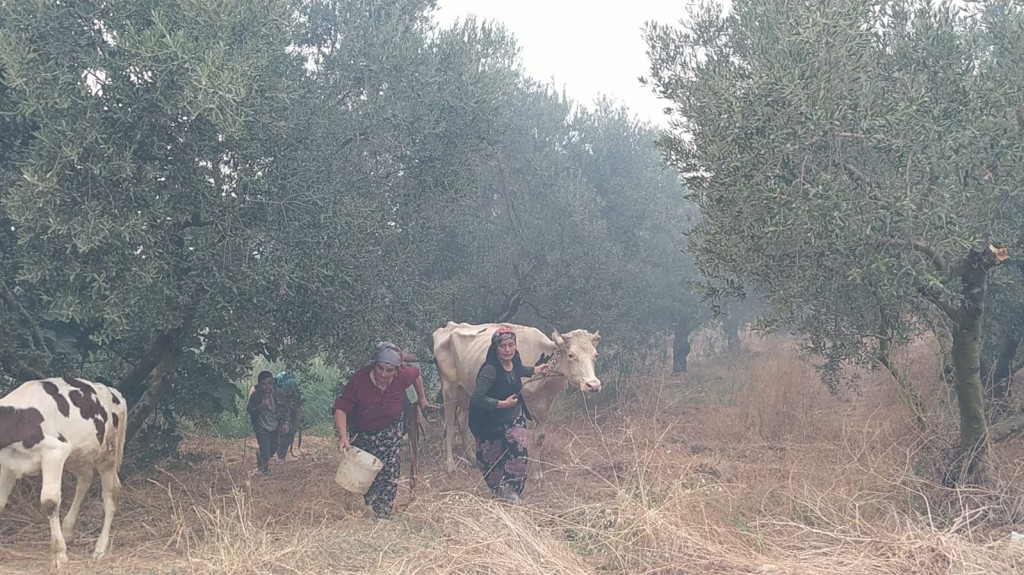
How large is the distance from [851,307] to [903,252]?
1383mm

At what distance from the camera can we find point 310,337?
9523mm

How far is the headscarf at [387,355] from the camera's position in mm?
8297

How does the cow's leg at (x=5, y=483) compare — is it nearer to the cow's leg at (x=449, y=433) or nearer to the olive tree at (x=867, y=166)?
the cow's leg at (x=449, y=433)

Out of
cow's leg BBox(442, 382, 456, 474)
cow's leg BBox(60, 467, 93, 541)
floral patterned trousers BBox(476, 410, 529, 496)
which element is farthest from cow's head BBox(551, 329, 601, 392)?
cow's leg BBox(60, 467, 93, 541)

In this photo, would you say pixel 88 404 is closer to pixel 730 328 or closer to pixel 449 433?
pixel 449 433

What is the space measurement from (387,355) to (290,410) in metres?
4.73

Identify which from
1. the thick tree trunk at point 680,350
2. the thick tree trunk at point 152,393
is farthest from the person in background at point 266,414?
the thick tree trunk at point 680,350

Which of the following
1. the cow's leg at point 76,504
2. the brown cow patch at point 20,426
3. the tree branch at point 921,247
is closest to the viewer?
the tree branch at point 921,247

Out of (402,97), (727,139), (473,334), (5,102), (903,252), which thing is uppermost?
(402,97)

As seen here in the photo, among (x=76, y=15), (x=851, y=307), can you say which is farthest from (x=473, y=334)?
(x=76, y=15)

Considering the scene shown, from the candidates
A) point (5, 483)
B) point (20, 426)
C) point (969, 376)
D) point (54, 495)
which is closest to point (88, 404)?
point (20, 426)

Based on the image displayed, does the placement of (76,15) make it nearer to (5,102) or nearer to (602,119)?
(5,102)

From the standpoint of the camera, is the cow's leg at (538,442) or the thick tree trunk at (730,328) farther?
the thick tree trunk at (730,328)

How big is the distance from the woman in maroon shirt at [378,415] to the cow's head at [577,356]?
230 centimetres
